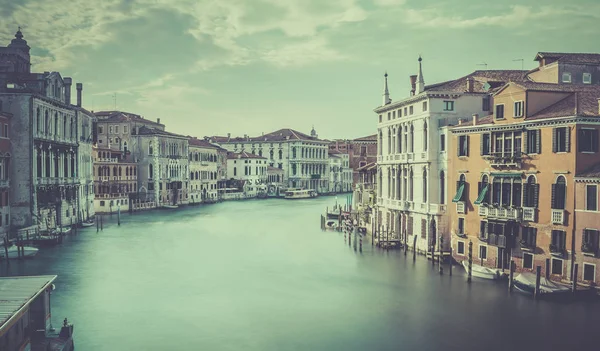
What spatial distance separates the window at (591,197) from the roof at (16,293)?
1510 centimetres

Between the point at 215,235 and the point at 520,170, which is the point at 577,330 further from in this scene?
the point at 215,235

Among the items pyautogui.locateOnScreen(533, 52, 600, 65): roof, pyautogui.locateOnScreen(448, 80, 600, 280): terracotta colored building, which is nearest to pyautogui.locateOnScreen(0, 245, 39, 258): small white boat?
pyautogui.locateOnScreen(448, 80, 600, 280): terracotta colored building

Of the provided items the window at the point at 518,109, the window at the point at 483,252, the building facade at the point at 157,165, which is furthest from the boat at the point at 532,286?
the building facade at the point at 157,165

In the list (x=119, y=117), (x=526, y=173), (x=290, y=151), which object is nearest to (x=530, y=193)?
(x=526, y=173)

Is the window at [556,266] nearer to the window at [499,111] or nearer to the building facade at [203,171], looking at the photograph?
the window at [499,111]

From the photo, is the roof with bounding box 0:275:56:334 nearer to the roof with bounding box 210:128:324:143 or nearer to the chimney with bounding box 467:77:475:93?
the chimney with bounding box 467:77:475:93

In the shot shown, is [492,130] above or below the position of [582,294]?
above

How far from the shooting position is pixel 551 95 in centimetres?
1973

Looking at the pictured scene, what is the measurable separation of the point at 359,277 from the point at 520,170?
721 cm

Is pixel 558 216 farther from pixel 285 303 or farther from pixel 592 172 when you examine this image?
pixel 285 303

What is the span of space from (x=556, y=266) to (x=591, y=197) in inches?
100

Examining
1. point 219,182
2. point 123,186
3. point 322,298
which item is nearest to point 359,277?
point 322,298

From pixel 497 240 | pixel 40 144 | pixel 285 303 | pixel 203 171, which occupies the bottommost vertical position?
pixel 285 303

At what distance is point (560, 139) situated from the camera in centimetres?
1848
